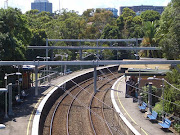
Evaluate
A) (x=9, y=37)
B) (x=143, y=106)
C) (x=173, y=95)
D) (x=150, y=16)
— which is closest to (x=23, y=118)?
(x=9, y=37)

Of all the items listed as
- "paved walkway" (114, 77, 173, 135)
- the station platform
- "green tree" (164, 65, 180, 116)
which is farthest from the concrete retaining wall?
"green tree" (164, 65, 180, 116)

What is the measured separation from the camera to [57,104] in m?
22.5

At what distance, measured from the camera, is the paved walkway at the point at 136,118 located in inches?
579

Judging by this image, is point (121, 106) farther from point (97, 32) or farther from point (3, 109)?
point (97, 32)

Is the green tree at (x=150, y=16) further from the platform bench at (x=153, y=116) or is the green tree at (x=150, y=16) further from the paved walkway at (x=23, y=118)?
the platform bench at (x=153, y=116)

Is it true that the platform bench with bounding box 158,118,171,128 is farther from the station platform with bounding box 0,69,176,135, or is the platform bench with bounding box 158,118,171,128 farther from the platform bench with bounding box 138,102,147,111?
the platform bench with bounding box 138,102,147,111

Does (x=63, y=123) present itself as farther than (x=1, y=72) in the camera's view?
No

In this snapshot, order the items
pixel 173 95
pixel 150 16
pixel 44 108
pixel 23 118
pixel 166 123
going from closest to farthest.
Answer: pixel 166 123 → pixel 173 95 → pixel 23 118 → pixel 44 108 → pixel 150 16

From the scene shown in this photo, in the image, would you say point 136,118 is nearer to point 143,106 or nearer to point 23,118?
point 143,106

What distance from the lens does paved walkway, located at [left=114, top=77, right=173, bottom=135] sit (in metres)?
14.7

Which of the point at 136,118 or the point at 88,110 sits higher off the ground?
the point at 136,118

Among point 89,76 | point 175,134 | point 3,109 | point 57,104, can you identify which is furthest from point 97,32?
point 175,134

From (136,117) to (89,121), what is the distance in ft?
9.51

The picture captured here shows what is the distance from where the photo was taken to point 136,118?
1703 centimetres
